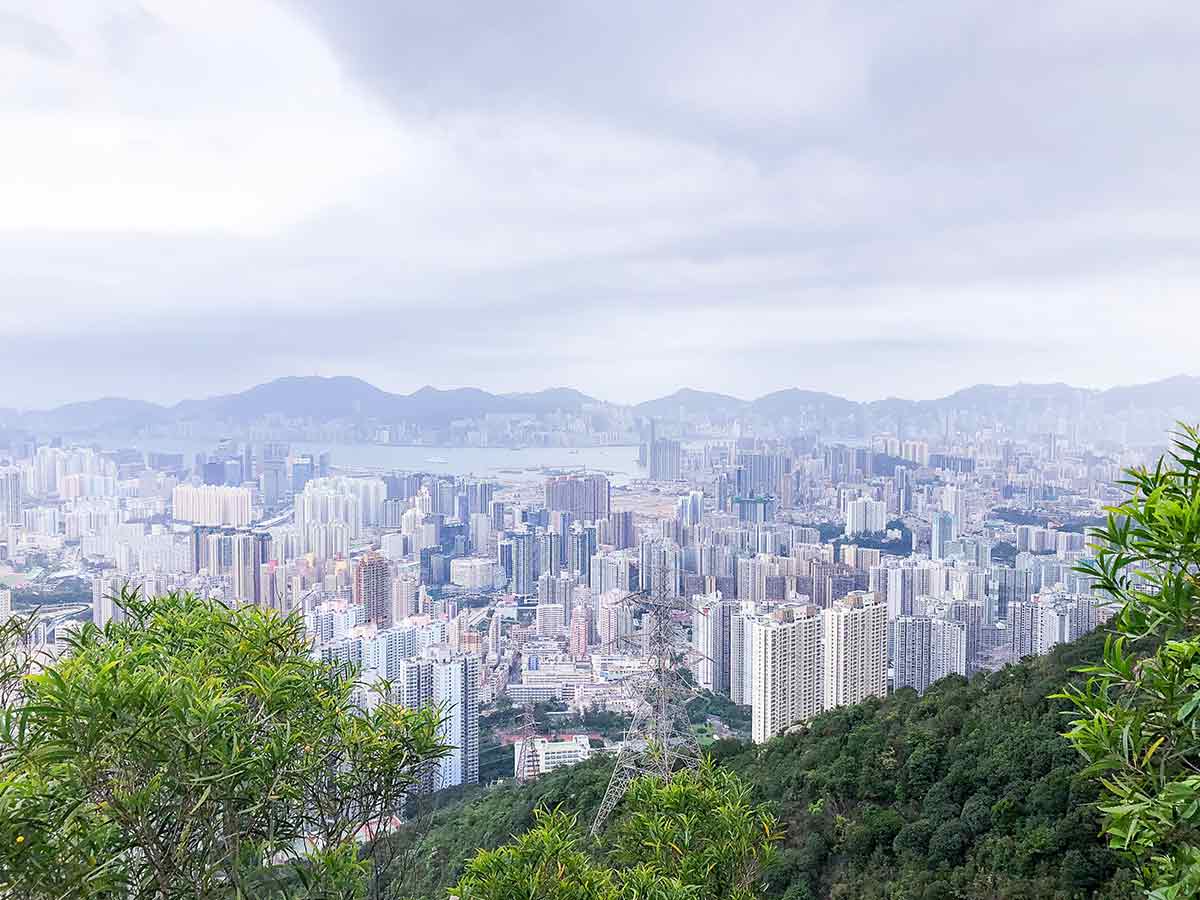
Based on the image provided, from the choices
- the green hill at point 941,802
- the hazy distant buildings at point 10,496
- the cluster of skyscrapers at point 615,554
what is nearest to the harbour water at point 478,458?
the cluster of skyscrapers at point 615,554

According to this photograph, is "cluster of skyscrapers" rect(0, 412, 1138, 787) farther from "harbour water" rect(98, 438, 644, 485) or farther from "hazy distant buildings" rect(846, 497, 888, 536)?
"harbour water" rect(98, 438, 644, 485)

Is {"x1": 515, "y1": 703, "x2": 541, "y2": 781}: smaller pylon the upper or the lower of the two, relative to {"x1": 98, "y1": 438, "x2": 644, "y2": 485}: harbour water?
lower

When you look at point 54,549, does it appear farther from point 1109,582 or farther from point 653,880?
point 1109,582

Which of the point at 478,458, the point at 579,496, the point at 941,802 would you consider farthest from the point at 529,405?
the point at 941,802

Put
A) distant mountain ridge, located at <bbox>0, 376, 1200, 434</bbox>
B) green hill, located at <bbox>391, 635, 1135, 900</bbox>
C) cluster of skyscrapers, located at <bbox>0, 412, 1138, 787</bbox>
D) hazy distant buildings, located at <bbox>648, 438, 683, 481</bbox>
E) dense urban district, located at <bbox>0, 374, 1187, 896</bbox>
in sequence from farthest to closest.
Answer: hazy distant buildings, located at <bbox>648, 438, 683, 481</bbox>, distant mountain ridge, located at <bbox>0, 376, 1200, 434</bbox>, cluster of skyscrapers, located at <bbox>0, 412, 1138, 787</bbox>, dense urban district, located at <bbox>0, 374, 1187, 896</bbox>, green hill, located at <bbox>391, 635, 1135, 900</bbox>

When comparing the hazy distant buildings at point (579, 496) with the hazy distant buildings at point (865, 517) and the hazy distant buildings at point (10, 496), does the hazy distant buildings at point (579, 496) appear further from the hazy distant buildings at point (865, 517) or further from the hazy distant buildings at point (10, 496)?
the hazy distant buildings at point (10, 496)

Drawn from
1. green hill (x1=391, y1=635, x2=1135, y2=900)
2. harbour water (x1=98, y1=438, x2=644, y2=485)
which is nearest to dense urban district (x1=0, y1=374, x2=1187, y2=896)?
green hill (x1=391, y1=635, x2=1135, y2=900)

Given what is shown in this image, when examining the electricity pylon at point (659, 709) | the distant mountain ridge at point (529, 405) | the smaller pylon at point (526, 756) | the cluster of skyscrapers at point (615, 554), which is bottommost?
the smaller pylon at point (526, 756)
